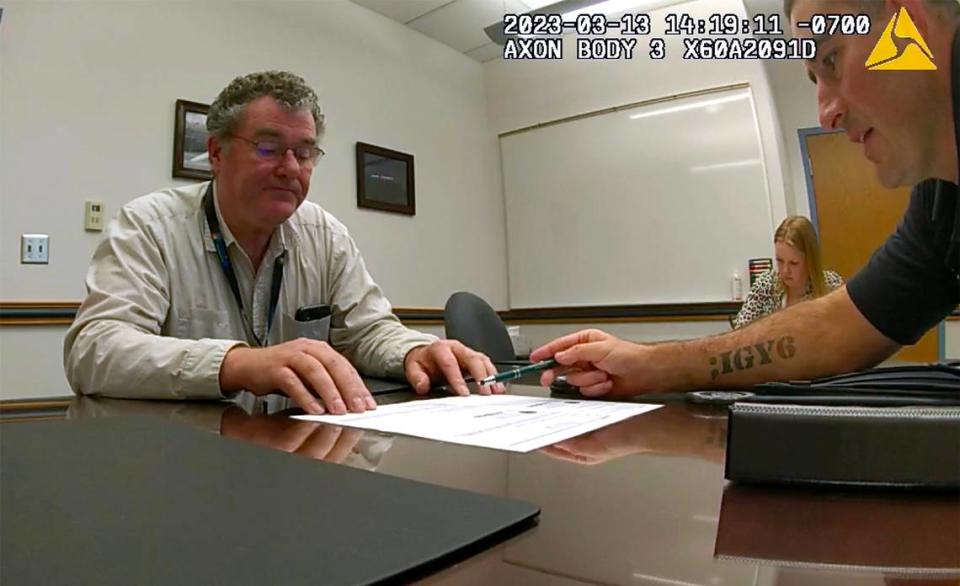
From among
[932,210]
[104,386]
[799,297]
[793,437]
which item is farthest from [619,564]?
[799,297]

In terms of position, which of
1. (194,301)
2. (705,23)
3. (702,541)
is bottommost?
(702,541)

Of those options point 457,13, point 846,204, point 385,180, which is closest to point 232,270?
point 385,180

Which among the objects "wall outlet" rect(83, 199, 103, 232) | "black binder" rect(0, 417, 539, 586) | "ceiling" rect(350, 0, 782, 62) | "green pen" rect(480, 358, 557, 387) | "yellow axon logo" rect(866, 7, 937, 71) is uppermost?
"ceiling" rect(350, 0, 782, 62)

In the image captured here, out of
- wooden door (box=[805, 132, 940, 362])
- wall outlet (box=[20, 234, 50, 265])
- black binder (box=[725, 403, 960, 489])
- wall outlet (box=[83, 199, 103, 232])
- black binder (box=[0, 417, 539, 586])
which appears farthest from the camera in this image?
wooden door (box=[805, 132, 940, 362])

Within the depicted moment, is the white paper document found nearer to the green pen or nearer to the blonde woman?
the green pen

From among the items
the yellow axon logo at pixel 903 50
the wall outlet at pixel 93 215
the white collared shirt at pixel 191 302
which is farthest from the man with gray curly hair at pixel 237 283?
the wall outlet at pixel 93 215

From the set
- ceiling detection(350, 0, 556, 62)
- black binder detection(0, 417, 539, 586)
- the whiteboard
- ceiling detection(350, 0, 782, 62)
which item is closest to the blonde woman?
the whiteboard

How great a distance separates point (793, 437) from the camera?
35 cm

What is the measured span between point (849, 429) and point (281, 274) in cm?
122

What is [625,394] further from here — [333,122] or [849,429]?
[333,122]

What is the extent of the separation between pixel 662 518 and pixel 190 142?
2.79 m

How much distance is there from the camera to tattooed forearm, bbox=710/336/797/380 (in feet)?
2.86

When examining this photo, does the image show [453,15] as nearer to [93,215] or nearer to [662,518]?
[93,215]

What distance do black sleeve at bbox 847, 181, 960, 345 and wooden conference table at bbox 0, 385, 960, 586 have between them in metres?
0.63
